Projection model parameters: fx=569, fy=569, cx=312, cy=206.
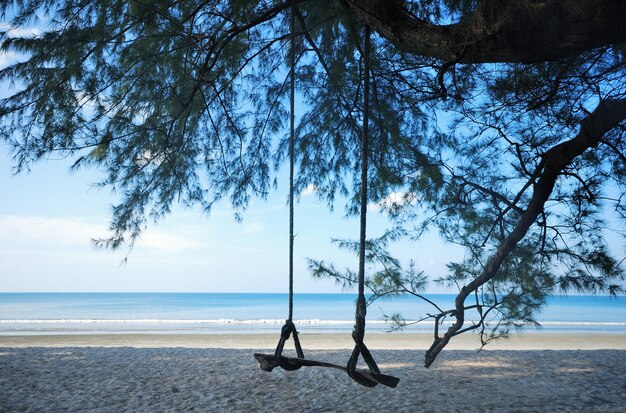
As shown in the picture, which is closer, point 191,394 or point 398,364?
point 191,394

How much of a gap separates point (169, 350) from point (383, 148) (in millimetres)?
3541

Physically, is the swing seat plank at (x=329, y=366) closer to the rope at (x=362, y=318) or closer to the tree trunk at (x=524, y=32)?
the rope at (x=362, y=318)

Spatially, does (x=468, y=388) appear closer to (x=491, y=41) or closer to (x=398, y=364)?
(x=398, y=364)

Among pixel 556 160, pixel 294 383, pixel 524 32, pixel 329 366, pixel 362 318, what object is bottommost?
pixel 294 383

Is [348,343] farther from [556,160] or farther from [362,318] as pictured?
[362,318]

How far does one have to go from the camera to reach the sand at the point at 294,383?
3.65m

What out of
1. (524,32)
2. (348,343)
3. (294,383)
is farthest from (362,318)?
(348,343)

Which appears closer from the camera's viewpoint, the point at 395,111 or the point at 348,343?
the point at 395,111

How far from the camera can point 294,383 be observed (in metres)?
4.27

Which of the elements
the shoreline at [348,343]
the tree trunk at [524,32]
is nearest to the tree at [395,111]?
the tree trunk at [524,32]

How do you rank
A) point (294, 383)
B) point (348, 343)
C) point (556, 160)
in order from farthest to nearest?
point (348, 343), point (294, 383), point (556, 160)

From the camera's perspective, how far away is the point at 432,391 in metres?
A: 4.01

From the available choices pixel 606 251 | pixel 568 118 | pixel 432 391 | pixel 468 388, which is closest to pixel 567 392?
pixel 468 388

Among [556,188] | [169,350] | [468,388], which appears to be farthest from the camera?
[169,350]
